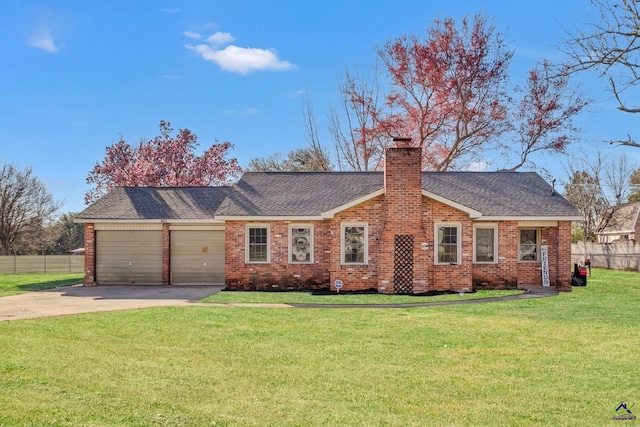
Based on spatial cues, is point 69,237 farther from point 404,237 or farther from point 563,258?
point 563,258

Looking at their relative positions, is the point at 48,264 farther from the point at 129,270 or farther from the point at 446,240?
the point at 446,240

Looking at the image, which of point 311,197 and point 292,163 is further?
point 292,163

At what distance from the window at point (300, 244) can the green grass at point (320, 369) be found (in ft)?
23.7

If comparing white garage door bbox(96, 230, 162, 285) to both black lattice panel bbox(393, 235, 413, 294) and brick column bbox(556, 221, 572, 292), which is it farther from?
brick column bbox(556, 221, 572, 292)

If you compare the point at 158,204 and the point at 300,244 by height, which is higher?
the point at 158,204

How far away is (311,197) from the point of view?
21.8m

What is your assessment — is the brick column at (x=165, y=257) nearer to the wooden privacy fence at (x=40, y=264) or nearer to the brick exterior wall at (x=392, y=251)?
the brick exterior wall at (x=392, y=251)

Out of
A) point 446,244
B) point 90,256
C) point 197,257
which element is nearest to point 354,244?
point 446,244

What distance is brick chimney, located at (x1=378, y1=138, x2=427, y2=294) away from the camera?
19.0m

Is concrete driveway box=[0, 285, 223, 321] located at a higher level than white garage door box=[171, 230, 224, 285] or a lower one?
lower

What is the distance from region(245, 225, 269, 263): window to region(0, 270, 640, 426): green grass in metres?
7.32

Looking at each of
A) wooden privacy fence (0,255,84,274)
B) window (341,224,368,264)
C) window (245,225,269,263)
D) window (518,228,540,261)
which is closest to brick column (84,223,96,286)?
window (245,225,269,263)

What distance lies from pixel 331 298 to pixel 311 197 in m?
5.44

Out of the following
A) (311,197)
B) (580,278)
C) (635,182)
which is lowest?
(580,278)
